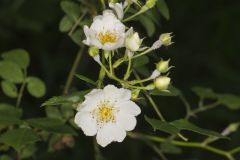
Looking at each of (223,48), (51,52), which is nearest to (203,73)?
(223,48)

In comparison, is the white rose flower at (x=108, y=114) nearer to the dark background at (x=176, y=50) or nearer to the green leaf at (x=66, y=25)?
the green leaf at (x=66, y=25)

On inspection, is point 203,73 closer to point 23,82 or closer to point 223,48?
point 223,48

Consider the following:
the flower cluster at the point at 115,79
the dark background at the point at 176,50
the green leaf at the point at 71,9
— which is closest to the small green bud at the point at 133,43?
the flower cluster at the point at 115,79

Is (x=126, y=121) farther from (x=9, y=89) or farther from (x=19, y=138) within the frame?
(x=9, y=89)

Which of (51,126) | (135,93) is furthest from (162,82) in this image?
(51,126)

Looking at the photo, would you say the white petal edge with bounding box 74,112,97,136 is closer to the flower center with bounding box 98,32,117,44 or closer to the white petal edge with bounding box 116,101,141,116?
the white petal edge with bounding box 116,101,141,116

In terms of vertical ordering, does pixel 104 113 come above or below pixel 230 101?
above
